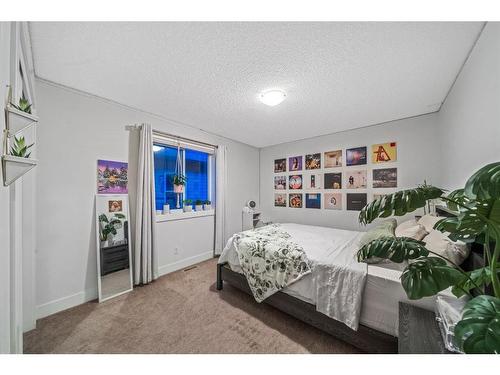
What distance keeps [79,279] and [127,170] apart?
1.40 metres

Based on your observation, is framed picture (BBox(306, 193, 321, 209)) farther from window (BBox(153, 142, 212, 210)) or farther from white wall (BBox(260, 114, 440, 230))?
window (BBox(153, 142, 212, 210))

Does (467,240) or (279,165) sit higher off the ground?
(279,165)

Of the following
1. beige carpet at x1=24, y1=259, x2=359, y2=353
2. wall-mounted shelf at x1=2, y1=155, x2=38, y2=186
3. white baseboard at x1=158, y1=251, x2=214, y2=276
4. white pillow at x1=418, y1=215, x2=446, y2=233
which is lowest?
beige carpet at x1=24, y1=259, x2=359, y2=353

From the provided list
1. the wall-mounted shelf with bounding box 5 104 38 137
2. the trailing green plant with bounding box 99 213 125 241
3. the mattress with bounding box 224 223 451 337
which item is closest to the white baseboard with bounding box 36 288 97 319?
the trailing green plant with bounding box 99 213 125 241

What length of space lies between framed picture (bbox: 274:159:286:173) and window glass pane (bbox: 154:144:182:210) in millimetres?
2311

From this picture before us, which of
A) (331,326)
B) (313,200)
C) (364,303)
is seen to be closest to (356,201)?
(313,200)

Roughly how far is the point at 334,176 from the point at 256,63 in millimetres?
2695

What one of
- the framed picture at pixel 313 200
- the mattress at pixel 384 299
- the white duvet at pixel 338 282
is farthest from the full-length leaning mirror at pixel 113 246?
the framed picture at pixel 313 200

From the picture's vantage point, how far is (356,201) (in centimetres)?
337

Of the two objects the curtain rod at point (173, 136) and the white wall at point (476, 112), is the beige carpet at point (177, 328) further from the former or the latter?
the curtain rod at point (173, 136)

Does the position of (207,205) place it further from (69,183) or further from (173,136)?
(69,183)

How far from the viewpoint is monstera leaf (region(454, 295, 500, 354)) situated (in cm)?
53

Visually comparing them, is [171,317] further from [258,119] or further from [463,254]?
[258,119]

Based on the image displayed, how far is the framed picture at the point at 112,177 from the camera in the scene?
2.32 m
